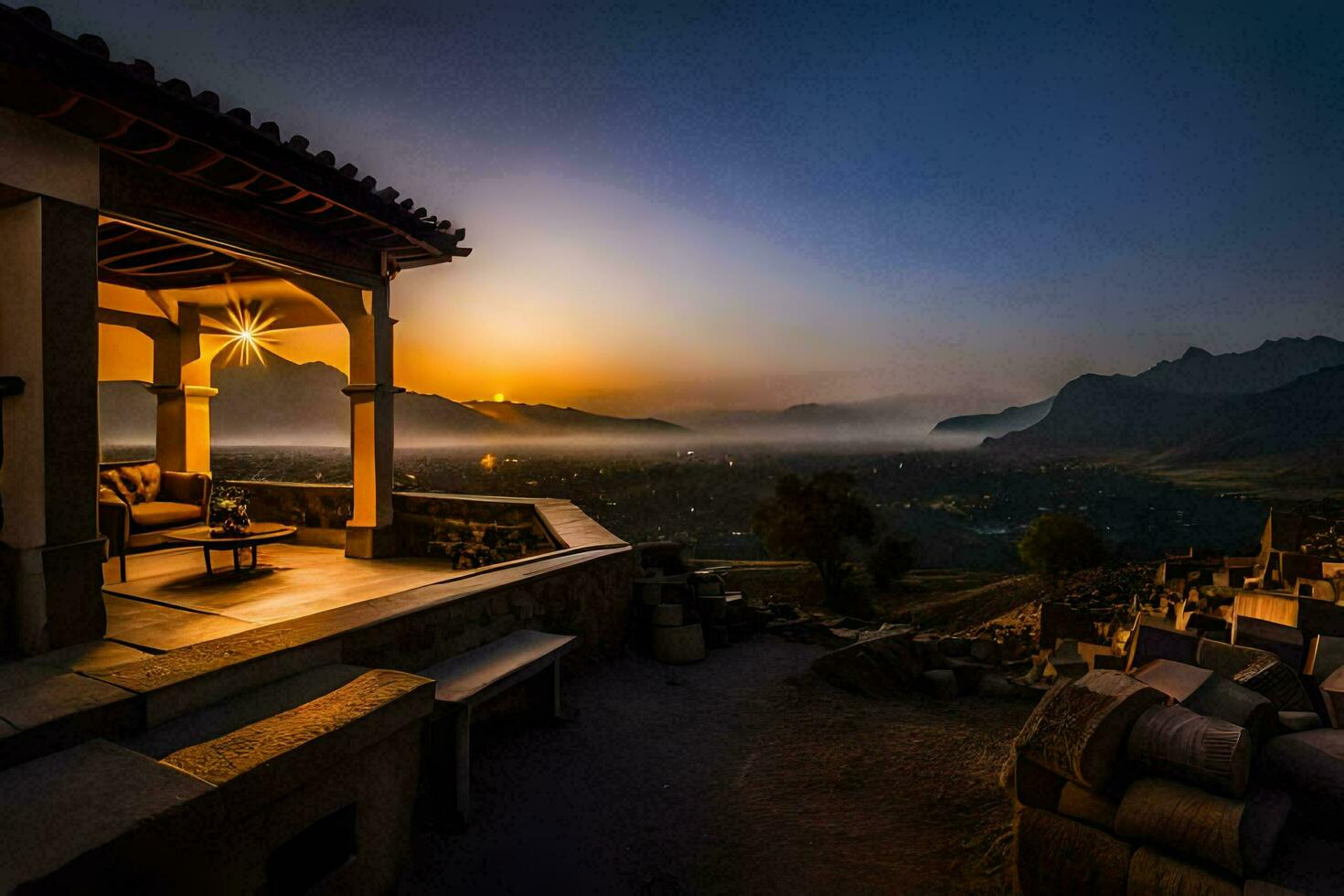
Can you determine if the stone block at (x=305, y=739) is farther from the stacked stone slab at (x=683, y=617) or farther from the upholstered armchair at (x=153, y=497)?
the upholstered armchair at (x=153, y=497)

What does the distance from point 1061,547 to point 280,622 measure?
3096cm

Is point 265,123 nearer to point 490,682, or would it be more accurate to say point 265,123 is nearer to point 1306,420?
point 490,682

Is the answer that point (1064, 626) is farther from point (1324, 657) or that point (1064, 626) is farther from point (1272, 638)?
point (1324, 657)

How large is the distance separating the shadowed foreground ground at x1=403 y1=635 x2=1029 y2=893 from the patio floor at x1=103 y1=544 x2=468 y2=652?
6.80ft

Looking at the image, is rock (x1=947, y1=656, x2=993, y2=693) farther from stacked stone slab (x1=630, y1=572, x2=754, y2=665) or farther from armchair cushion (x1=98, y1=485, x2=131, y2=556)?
armchair cushion (x1=98, y1=485, x2=131, y2=556)

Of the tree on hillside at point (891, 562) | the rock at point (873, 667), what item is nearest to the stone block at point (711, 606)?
the rock at point (873, 667)

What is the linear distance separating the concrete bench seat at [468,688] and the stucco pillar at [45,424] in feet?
7.21

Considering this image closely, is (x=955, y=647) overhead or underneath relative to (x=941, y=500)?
overhead

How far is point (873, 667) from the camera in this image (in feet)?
18.6

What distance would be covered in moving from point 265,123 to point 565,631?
4.64 metres

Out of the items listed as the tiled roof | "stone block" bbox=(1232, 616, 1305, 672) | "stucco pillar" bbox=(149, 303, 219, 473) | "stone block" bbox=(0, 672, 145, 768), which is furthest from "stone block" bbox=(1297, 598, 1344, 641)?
"stucco pillar" bbox=(149, 303, 219, 473)

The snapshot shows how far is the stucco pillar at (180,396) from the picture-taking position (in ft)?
27.4

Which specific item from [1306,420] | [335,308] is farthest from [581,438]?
[335,308]

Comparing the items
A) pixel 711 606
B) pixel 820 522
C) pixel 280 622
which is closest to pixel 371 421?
pixel 280 622
